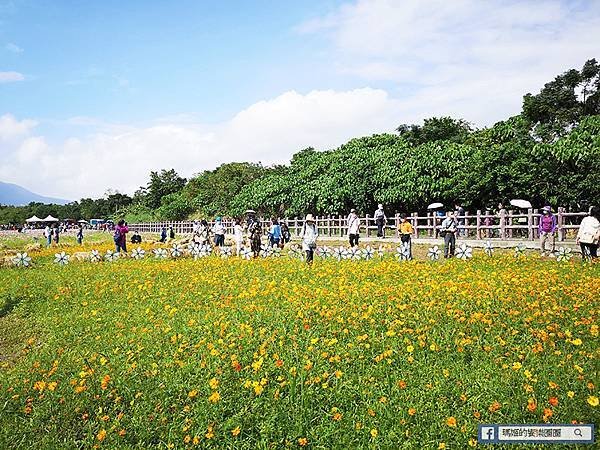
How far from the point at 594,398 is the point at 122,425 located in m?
4.43

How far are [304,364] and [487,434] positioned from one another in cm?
220

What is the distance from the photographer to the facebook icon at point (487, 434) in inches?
190

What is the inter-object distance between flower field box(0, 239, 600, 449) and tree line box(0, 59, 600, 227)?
59.0 ft

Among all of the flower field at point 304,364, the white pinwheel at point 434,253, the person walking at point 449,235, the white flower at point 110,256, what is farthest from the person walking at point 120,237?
the person walking at point 449,235

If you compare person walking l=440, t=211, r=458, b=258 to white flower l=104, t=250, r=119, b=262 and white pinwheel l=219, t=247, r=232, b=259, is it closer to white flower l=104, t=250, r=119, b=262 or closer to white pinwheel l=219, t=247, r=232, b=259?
white pinwheel l=219, t=247, r=232, b=259

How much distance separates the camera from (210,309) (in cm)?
903

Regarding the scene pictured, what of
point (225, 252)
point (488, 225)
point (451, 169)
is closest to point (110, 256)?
point (225, 252)

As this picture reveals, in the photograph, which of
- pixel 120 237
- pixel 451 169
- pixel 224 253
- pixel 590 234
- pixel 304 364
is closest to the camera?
pixel 304 364

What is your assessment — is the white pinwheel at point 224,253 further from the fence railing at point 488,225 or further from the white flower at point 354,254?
the fence railing at point 488,225

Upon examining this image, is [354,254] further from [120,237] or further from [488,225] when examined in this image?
[120,237]

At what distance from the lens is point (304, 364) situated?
20.9 feet

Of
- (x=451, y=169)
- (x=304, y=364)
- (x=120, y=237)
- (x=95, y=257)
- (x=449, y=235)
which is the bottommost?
(x=304, y=364)

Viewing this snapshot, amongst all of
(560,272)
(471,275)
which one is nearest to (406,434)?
(471,275)

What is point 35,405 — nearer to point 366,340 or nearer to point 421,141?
point 366,340
